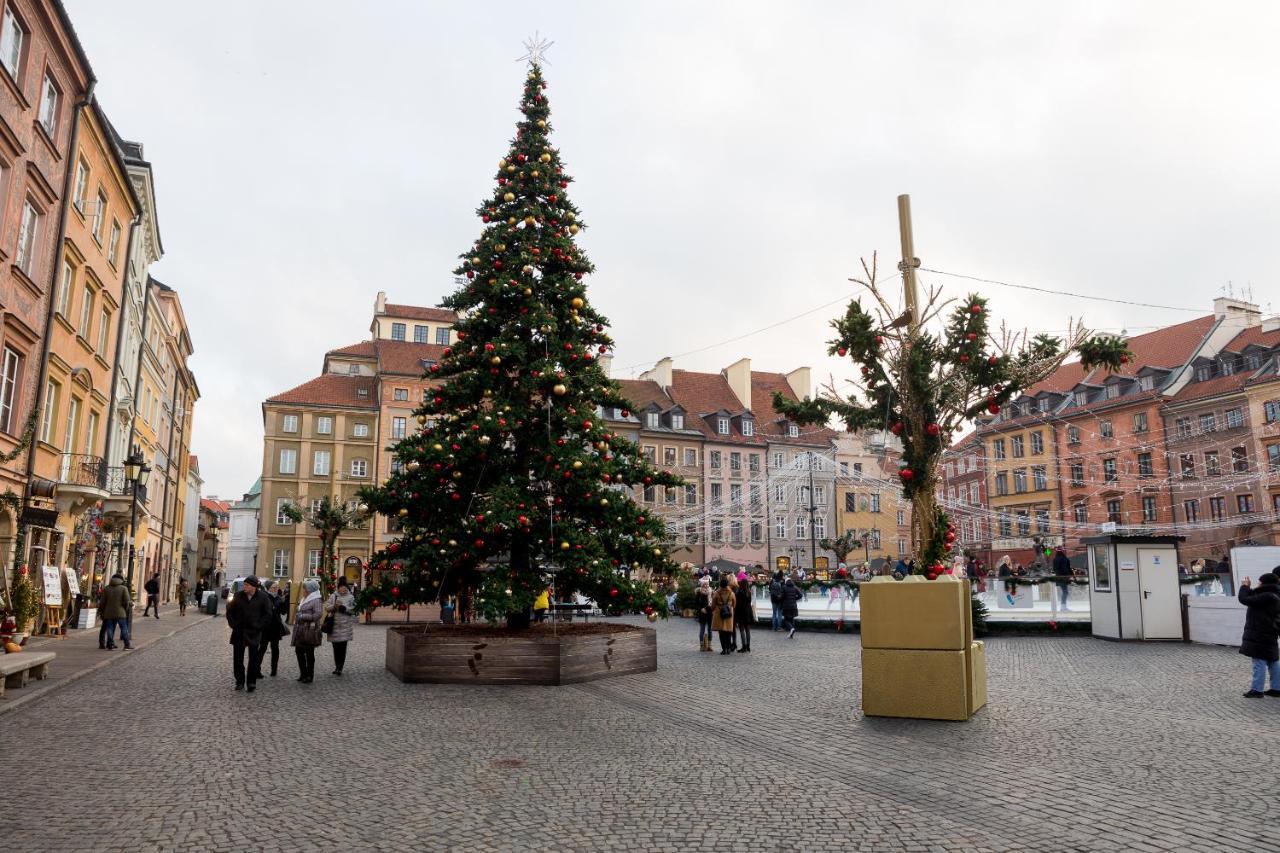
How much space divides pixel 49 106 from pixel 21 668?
1490cm

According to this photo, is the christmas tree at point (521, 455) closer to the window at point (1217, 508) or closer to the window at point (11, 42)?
the window at point (11, 42)

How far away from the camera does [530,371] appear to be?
55.0ft

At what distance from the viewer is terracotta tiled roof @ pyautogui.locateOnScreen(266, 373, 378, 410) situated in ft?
211

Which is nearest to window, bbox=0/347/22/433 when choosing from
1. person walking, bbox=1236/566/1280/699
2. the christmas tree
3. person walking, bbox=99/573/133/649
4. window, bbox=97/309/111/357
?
person walking, bbox=99/573/133/649

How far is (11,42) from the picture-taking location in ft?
62.5

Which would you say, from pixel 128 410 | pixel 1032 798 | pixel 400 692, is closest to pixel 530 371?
pixel 400 692

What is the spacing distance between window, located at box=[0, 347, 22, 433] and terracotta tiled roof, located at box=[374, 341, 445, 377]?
43657 mm

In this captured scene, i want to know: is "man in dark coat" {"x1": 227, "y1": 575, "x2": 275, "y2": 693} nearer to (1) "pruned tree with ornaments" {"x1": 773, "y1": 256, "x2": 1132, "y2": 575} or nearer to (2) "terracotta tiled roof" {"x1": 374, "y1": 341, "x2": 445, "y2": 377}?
(1) "pruned tree with ornaments" {"x1": 773, "y1": 256, "x2": 1132, "y2": 575}

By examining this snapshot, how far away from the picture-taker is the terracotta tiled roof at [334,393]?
64250 mm

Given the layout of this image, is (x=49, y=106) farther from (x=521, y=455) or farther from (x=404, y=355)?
(x=404, y=355)

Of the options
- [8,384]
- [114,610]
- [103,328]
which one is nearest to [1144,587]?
[114,610]

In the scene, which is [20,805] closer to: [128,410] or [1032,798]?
[1032,798]

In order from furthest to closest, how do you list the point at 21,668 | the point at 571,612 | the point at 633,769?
1. the point at 571,612
2. the point at 21,668
3. the point at 633,769

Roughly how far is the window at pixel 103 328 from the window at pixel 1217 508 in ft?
176
